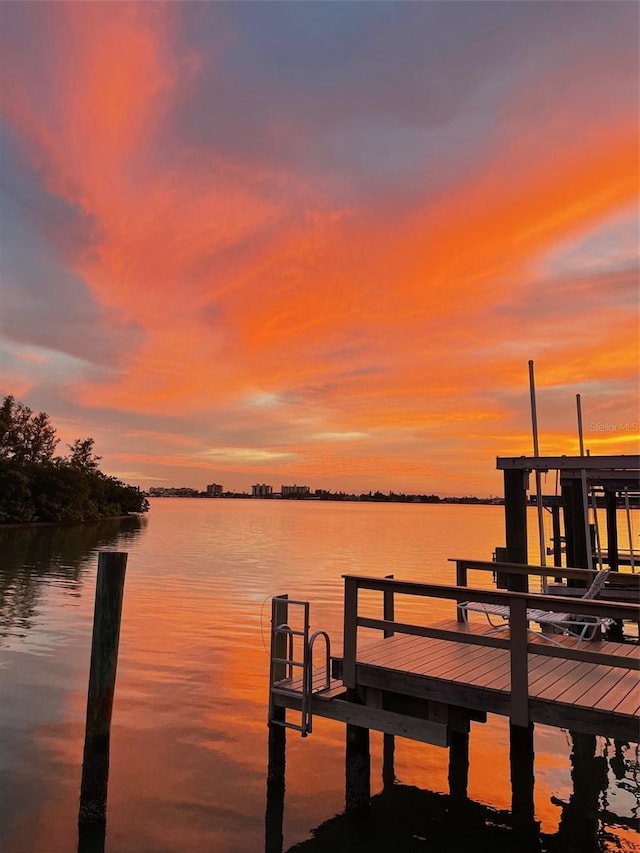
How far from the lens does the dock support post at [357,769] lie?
641 cm

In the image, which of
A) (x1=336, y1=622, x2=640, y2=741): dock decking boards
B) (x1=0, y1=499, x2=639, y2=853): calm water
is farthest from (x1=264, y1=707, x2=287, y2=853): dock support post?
(x1=336, y1=622, x2=640, y2=741): dock decking boards

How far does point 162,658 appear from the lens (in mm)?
13281

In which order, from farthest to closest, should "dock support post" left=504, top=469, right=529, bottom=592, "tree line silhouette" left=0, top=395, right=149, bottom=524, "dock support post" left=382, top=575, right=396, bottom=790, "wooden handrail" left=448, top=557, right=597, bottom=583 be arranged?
"tree line silhouette" left=0, top=395, right=149, bottom=524 < "dock support post" left=504, top=469, right=529, bottom=592 < "wooden handrail" left=448, top=557, right=597, bottom=583 < "dock support post" left=382, top=575, right=396, bottom=790

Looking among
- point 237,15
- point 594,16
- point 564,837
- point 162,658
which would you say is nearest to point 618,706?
point 564,837

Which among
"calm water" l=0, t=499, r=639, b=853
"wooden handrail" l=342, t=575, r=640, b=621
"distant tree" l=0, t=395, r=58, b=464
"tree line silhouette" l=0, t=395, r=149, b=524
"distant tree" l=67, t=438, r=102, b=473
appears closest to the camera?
"wooden handrail" l=342, t=575, r=640, b=621

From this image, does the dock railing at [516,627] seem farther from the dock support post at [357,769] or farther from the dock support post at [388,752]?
the dock support post at [388,752]

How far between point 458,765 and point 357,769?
199cm

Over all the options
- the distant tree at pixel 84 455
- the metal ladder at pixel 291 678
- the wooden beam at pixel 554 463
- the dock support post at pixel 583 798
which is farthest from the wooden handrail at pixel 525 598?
the distant tree at pixel 84 455

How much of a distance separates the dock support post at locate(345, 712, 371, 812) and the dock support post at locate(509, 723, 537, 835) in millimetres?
1773

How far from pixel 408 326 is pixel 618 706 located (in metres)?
20.6

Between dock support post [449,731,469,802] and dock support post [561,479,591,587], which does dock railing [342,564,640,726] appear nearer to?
dock support post [449,731,469,802]

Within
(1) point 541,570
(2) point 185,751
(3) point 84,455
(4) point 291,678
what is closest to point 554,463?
(1) point 541,570

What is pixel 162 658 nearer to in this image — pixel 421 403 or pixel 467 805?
pixel 467 805

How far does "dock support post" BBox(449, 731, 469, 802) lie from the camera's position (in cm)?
737
